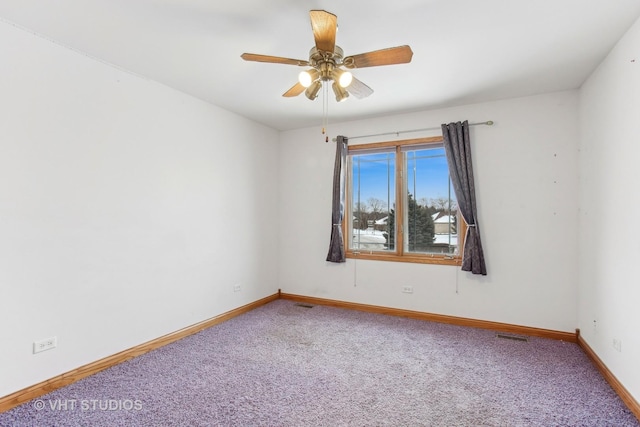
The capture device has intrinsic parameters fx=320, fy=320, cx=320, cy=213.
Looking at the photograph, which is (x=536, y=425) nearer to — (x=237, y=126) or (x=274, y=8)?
(x=274, y=8)

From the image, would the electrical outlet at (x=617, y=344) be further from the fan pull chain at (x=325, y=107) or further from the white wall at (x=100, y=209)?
the white wall at (x=100, y=209)

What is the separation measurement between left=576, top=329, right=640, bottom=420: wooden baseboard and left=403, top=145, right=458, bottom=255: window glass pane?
147cm

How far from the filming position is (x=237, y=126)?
13.5 ft

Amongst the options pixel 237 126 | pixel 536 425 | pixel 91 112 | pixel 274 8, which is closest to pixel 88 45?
pixel 91 112

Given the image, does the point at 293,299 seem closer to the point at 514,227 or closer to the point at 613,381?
the point at 514,227

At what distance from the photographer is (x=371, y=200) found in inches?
173

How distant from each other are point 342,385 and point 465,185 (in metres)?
2.50

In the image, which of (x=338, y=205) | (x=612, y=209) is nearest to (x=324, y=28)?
(x=612, y=209)

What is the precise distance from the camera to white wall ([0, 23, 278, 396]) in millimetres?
2186

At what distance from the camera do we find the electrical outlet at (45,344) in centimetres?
226

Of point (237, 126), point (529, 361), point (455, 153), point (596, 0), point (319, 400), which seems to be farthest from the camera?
point (237, 126)

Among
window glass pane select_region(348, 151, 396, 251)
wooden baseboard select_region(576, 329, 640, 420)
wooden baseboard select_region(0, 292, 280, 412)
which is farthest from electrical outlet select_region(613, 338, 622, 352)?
wooden baseboard select_region(0, 292, 280, 412)

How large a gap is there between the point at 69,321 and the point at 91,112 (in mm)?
1648

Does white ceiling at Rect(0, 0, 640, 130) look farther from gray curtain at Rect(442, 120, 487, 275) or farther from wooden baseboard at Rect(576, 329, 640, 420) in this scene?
wooden baseboard at Rect(576, 329, 640, 420)
